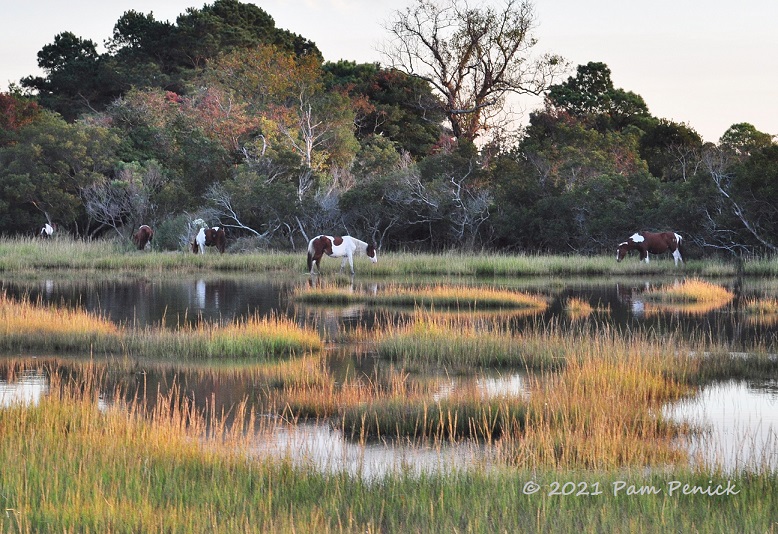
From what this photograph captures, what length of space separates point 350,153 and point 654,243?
17526 mm

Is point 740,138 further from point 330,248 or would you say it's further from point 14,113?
point 14,113

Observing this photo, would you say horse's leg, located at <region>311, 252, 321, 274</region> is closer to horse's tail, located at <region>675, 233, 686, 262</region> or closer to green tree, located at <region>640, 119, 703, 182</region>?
horse's tail, located at <region>675, 233, 686, 262</region>

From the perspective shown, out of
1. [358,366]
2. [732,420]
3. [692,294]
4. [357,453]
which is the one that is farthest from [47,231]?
[732,420]

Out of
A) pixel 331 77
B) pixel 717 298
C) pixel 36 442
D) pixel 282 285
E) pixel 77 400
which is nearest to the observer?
pixel 36 442

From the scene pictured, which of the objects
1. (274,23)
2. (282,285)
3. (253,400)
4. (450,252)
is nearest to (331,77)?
(274,23)

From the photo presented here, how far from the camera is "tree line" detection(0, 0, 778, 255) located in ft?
115

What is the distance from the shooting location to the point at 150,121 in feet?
152

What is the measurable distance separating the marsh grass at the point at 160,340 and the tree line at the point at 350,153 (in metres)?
20.3

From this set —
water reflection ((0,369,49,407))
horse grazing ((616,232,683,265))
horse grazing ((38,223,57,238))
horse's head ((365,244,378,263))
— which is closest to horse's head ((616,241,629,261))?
horse grazing ((616,232,683,265))

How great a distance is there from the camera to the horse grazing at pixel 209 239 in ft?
113

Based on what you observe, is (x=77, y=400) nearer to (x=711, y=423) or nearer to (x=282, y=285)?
(x=711, y=423)

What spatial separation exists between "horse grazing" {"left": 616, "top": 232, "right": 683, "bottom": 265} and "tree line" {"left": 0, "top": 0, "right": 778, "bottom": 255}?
1.45 meters

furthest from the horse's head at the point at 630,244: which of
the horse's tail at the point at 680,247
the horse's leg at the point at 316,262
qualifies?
the horse's leg at the point at 316,262

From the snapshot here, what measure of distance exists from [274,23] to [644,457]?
5510 cm
